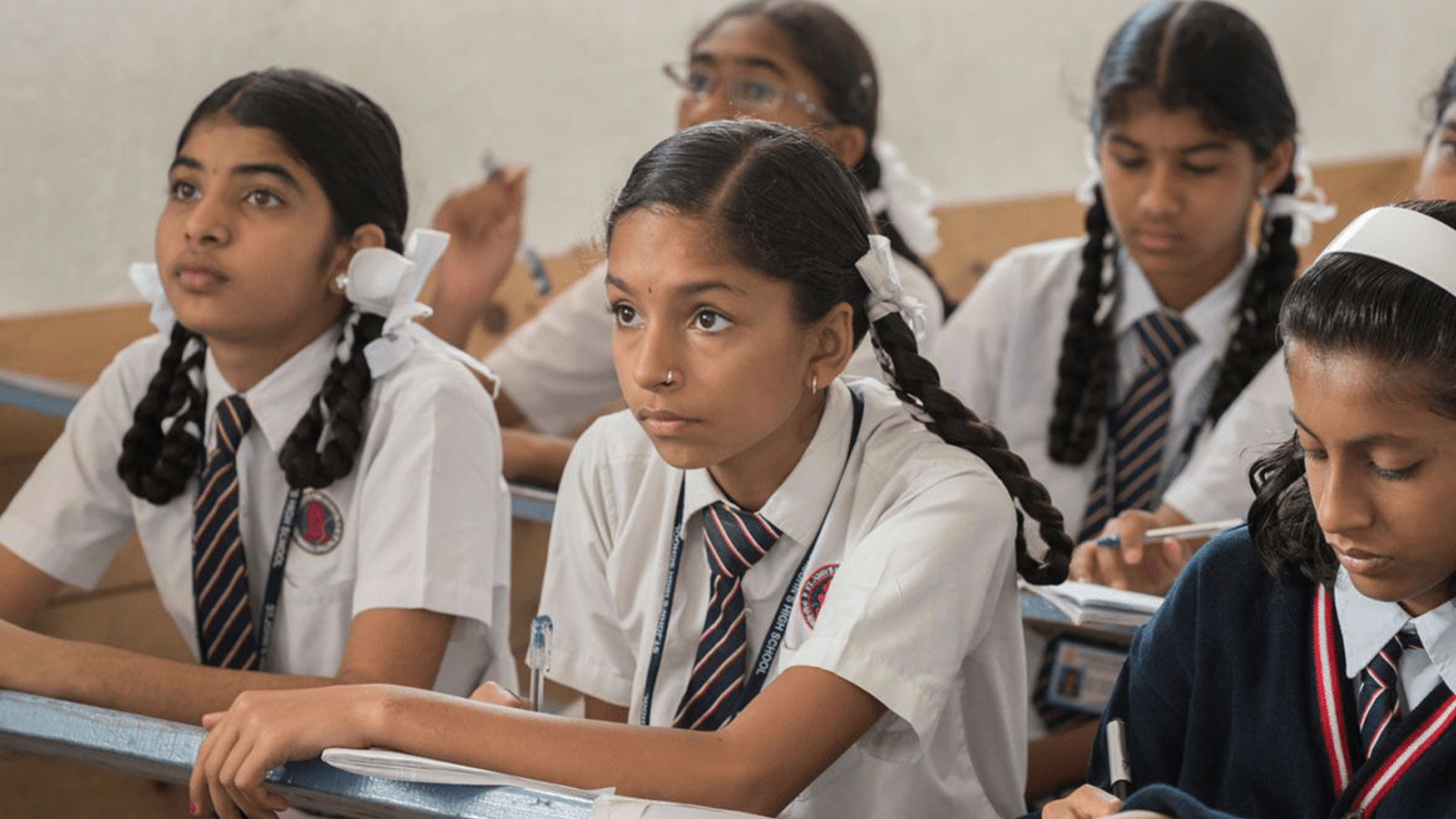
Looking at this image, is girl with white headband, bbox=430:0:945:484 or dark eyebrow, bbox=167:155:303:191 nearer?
dark eyebrow, bbox=167:155:303:191

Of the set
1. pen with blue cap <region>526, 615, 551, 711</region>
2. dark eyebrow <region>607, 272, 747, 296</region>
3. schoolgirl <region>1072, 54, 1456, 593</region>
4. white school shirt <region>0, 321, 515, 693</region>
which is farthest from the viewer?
schoolgirl <region>1072, 54, 1456, 593</region>

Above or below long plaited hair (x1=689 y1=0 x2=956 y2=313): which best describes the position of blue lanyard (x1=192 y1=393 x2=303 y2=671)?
below

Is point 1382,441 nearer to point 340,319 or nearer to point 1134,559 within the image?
point 1134,559

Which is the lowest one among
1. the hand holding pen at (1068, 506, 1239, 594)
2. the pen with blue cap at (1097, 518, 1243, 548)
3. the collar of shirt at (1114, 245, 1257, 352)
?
the hand holding pen at (1068, 506, 1239, 594)

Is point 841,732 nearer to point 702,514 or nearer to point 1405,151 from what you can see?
point 702,514

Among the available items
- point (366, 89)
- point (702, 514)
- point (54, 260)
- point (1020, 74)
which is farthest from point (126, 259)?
point (1020, 74)

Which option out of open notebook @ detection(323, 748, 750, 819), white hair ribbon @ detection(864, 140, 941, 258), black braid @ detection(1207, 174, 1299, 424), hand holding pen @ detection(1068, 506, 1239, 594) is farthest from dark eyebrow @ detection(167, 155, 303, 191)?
black braid @ detection(1207, 174, 1299, 424)

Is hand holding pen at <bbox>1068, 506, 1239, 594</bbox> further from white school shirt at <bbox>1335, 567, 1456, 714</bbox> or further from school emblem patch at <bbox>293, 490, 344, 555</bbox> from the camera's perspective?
school emblem patch at <bbox>293, 490, 344, 555</bbox>

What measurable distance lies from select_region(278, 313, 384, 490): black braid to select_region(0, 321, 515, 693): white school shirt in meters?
0.03

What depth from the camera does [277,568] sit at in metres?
1.92

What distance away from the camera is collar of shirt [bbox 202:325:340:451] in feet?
6.41

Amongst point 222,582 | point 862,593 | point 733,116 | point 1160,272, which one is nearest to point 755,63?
point 733,116

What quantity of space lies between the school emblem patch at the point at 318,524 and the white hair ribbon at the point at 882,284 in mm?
651

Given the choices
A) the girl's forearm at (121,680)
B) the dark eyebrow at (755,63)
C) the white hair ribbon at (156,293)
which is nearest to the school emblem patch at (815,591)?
the girl's forearm at (121,680)
